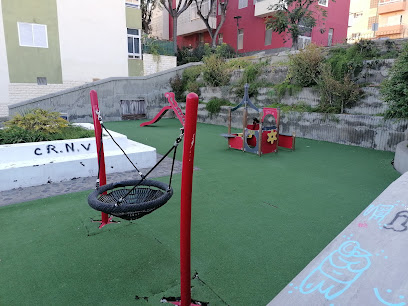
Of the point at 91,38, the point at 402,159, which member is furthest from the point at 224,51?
the point at 402,159

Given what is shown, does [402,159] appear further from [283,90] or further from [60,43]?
[60,43]

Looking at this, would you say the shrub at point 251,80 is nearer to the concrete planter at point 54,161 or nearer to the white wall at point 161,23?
the concrete planter at point 54,161

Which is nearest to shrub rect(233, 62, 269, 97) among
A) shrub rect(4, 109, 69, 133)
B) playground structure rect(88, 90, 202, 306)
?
shrub rect(4, 109, 69, 133)

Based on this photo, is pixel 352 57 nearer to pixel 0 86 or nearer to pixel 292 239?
pixel 292 239

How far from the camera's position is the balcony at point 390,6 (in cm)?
3313

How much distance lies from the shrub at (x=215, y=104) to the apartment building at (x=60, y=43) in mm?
7662

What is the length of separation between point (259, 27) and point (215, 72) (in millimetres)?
10474

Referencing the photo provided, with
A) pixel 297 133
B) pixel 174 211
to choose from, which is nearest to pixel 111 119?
pixel 297 133

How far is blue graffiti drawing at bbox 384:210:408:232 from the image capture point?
7.84ft

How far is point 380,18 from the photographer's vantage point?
35844mm

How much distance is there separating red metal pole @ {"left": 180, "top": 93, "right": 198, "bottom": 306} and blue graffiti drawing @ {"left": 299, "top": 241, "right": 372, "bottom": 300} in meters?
0.86

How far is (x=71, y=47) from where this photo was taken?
17.6m

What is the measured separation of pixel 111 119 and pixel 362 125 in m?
12.6

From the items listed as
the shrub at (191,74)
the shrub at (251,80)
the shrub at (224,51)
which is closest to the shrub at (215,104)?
the shrub at (251,80)
